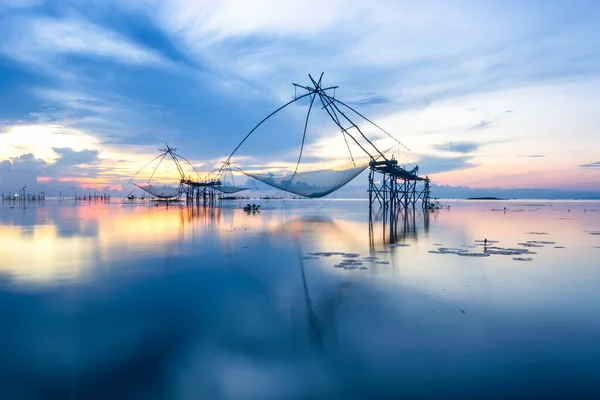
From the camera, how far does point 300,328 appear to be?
6094 mm

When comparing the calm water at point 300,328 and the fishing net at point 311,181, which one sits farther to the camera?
the fishing net at point 311,181

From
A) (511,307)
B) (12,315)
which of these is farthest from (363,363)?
(12,315)

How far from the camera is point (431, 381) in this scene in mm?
4383

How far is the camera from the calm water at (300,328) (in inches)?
172

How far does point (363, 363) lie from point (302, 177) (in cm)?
2062

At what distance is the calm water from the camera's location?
14.4 feet

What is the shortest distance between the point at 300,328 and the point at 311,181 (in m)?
19.6

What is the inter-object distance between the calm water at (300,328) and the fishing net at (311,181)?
1290 centimetres

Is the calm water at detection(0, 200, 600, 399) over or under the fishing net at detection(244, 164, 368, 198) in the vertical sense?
under

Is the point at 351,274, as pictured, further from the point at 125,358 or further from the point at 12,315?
the point at 12,315

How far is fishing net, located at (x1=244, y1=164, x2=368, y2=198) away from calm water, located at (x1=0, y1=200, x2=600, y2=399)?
42.3 feet

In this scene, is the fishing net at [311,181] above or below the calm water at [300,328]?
above

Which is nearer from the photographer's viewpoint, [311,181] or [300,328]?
[300,328]

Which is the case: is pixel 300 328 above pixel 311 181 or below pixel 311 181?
below
